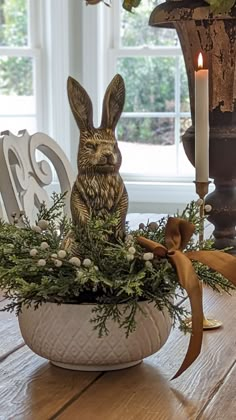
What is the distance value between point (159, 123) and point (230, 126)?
5.20 ft

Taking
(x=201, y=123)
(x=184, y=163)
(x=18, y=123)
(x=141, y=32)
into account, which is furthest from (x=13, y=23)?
(x=201, y=123)

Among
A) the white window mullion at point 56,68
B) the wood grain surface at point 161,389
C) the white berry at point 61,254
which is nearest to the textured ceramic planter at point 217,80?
the wood grain surface at point 161,389

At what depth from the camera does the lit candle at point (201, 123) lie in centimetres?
113

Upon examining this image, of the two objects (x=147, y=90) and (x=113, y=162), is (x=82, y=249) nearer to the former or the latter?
(x=113, y=162)

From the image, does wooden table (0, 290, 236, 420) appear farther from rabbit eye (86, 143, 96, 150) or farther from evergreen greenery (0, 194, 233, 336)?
rabbit eye (86, 143, 96, 150)

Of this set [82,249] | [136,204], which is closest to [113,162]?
[82,249]

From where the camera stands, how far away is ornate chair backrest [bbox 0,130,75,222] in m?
1.86

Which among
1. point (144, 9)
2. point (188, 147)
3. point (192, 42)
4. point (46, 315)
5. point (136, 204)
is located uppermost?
point (144, 9)

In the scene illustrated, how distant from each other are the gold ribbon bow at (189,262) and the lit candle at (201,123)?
0.24 meters

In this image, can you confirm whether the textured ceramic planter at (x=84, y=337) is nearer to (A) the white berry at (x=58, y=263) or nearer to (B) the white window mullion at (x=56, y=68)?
(A) the white berry at (x=58, y=263)

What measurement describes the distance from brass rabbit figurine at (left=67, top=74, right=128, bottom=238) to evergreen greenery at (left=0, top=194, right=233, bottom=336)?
0.03 metres

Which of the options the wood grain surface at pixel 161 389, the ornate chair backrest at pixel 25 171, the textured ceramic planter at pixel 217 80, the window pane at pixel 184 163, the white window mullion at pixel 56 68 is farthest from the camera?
A: the window pane at pixel 184 163

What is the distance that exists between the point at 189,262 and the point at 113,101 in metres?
0.23

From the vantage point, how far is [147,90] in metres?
3.15
